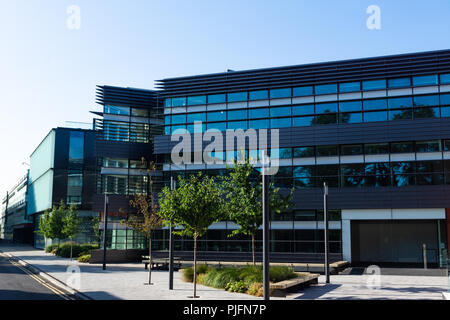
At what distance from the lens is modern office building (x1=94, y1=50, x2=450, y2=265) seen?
33.3 metres

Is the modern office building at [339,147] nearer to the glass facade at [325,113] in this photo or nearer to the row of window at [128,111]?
the glass facade at [325,113]

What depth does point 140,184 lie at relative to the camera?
41156mm

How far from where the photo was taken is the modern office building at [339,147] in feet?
109

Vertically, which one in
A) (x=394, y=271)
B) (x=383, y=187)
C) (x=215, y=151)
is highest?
(x=215, y=151)

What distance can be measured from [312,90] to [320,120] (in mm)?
2589

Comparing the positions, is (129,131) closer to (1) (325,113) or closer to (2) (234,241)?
(2) (234,241)

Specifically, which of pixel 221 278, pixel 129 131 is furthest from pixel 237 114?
pixel 221 278

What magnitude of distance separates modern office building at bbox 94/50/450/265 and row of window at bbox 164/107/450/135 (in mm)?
78

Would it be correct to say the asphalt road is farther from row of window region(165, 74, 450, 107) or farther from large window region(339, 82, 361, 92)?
large window region(339, 82, 361, 92)

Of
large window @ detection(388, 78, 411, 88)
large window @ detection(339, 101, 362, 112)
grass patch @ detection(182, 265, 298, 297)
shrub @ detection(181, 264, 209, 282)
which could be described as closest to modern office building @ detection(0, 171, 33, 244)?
large window @ detection(339, 101, 362, 112)
